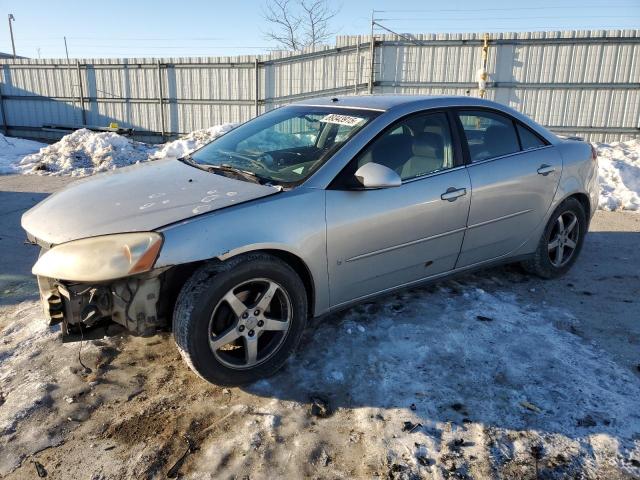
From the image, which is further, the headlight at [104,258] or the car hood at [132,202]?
the car hood at [132,202]

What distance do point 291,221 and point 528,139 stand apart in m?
2.47

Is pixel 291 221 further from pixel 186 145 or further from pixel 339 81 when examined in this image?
pixel 339 81

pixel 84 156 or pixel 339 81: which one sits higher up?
pixel 339 81

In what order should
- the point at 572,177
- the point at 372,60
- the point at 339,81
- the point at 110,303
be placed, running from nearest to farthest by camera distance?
the point at 110,303 < the point at 572,177 < the point at 372,60 < the point at 339,81

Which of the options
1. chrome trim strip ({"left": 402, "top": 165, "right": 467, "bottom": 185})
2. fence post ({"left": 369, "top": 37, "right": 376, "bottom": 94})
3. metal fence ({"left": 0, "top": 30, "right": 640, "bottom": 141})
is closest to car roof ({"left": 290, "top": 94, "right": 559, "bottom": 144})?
chrome trim strip ({"left": 402, "top": 165, "right": 467, "bottom": 185})

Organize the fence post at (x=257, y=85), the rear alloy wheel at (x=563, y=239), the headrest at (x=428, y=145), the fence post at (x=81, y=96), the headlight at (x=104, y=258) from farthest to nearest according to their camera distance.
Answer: the fence post at (x=81, y=96), the fence post at (x=257, y=85), the rear alloy wheel at (x=563, y=239), the headrest at (x=428, y=145), the headlight at (x=104, y=258)

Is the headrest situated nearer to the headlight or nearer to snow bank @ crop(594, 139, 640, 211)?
the headlight

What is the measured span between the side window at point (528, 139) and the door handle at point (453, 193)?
3.21 ft

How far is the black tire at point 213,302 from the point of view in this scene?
8.54ft

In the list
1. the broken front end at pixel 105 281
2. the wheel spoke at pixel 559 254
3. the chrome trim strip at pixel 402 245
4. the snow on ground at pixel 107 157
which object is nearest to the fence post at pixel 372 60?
the snow on ground at pixel 107 157

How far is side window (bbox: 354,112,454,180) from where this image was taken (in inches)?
131

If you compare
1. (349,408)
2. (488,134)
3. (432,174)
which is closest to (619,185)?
(488,134)

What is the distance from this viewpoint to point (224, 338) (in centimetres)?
276

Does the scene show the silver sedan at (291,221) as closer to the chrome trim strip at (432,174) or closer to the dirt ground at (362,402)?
the chrome trim strip at (432,174)
